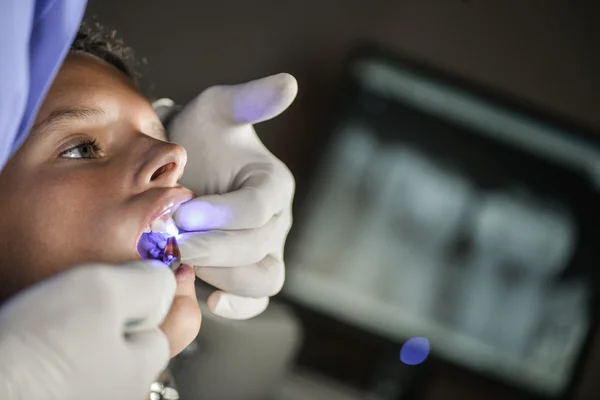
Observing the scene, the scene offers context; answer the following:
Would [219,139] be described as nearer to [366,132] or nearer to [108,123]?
[108,123]

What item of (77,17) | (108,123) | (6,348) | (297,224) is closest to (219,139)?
(108,123)

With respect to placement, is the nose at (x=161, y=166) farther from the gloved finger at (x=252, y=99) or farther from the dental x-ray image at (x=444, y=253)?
the dental x-ray image at (x=444, y=253)

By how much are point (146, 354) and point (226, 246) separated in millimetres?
206

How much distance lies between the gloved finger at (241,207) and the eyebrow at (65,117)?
0.11 m

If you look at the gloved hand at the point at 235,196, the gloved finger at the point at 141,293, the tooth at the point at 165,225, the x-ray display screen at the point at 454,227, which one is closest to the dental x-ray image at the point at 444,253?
the x-ray display screen at the point at 454,227

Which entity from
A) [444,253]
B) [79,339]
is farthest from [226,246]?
[444,253]

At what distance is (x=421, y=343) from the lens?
1.36 meters

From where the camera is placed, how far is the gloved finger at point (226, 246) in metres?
0.61

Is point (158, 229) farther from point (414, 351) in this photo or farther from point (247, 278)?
point (414, 351)

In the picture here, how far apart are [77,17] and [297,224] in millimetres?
897

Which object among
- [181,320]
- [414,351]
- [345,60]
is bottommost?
[414,351]

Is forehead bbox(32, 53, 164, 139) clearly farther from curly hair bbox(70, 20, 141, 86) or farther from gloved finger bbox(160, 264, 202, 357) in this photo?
gloved finger bbox(160, 264, 202, 357)

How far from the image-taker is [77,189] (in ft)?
1.83

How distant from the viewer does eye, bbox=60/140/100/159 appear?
589mm
